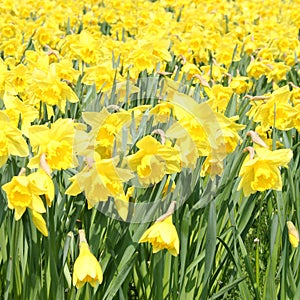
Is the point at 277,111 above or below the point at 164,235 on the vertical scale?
above

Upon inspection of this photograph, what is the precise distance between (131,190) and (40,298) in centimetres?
46

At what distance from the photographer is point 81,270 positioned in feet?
5.08

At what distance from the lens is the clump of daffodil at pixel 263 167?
1793mm

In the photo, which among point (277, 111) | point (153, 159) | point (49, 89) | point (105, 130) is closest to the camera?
point (153, 159)

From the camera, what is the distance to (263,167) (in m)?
1.81

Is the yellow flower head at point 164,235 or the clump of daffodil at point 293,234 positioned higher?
the yellow flower head at point 164,235

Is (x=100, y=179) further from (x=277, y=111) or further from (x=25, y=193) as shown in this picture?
(x=277, y=111)

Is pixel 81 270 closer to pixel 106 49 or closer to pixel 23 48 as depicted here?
pixel 106 49

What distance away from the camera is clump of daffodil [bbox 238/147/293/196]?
179 centimetres

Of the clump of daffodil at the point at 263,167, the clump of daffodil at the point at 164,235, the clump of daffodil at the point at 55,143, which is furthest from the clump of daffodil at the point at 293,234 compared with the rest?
the clump of daffodil at the point at 55,143

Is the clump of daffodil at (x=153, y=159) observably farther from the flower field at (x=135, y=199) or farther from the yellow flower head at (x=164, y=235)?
the yellow flower head at (x=164, y=235)

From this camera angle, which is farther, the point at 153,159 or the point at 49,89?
the point at 49,89

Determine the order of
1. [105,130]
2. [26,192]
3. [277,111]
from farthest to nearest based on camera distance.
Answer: [277,111]
[105,130]
[26,192]

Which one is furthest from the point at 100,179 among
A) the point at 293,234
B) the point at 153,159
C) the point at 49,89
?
the point at 49,89
